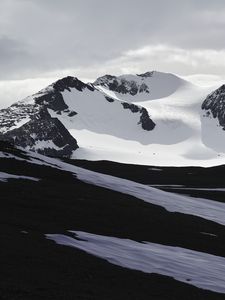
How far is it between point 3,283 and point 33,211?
773 inches

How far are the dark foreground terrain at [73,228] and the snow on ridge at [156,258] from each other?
3.39ft

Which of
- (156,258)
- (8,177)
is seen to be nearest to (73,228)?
(156,258)

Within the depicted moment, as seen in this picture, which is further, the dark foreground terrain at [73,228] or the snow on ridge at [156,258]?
the snow on ridge at [156,258]

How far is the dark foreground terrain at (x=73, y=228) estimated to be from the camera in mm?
25922

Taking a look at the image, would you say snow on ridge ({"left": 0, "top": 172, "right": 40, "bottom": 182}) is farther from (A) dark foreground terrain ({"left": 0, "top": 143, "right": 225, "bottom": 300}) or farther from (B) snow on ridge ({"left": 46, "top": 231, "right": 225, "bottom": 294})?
(B) snow on ridge ({"left": 46, "top": 231, "right": 225, "bottom": 294})

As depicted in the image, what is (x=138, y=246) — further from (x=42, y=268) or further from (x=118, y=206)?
(x=118, y=206)

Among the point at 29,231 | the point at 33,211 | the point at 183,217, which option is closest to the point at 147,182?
the point at 183,217

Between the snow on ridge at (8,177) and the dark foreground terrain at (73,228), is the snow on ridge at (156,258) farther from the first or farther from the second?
the snow on ridge at (8,177)

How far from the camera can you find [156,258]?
3566cm

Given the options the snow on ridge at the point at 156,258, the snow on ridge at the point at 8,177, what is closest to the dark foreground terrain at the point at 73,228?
the snow on ridge at the point at 8,177

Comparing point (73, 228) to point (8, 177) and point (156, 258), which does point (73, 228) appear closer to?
point (156, 258)

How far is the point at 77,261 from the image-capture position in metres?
30.5

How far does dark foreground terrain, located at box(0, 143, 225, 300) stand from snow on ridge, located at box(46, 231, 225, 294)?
3.39 ft

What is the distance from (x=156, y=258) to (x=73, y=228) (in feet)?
20.8
